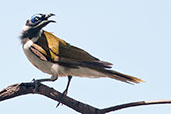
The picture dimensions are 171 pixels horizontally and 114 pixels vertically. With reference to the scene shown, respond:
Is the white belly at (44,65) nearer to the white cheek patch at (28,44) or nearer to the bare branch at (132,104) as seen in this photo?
the white cheek patch at (28,44)

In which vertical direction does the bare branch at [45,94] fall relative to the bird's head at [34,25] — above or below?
below

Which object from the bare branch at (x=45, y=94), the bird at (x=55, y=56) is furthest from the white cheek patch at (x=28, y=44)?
the bare branch at (x=45, y=94)

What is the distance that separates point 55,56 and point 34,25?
1095 mm

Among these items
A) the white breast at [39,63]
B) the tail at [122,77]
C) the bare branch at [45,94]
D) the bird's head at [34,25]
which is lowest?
the bare branch at [45,94]

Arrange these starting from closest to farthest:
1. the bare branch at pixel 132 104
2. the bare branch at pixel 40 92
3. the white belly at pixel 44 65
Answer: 1. the bare branch at pixel 132 104
2. the bare branch at pixel 40 92
3. the white belly at pixel 44 65

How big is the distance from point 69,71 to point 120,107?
2.67 meters

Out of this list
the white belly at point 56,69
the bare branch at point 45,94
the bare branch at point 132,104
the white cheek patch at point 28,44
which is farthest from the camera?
the white cheek patch at point 28,44

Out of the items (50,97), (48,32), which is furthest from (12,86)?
(48,32)

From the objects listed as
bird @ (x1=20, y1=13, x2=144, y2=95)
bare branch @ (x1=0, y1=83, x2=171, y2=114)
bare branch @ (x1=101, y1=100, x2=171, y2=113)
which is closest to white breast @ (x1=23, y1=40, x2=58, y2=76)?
bird @ (x1=20, y1=13, x2=144, y2=95)

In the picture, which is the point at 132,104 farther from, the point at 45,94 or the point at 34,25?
the point at 34,25

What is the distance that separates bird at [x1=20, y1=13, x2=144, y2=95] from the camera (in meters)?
6.54

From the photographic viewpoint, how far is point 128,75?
6.09 metres

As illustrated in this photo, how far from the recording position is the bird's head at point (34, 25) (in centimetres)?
766

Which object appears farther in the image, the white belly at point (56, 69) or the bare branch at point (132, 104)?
the white belly at point (56, 69)
